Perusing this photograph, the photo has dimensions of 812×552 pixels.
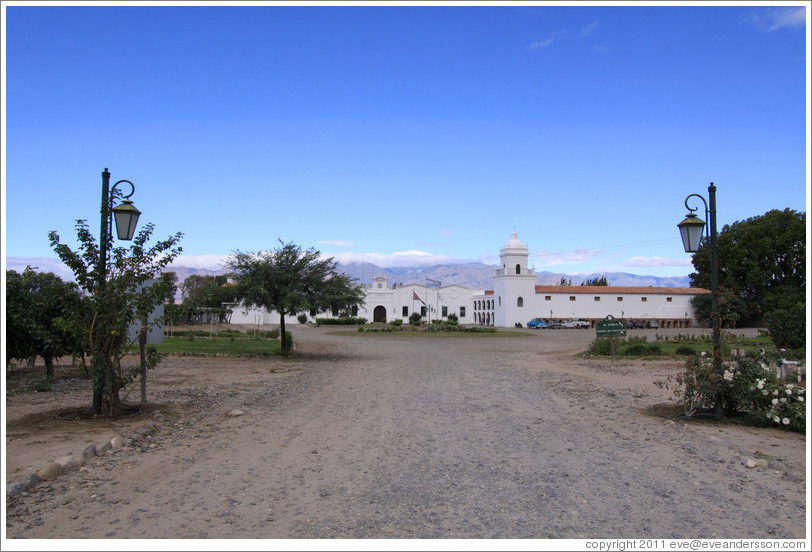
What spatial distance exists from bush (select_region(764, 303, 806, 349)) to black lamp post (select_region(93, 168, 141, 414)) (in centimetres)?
2137

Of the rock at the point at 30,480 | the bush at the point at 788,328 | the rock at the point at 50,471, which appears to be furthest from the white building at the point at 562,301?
the rock at the point at 30,480

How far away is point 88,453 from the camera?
23.1ft

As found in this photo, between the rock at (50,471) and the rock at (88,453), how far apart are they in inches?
16.0

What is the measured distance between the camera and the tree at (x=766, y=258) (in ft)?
197

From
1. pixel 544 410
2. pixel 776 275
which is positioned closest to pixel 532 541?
pixel 544 410

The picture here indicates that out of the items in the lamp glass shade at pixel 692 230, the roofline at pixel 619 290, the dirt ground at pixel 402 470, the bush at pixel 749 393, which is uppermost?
the roofline at pixel 619 290

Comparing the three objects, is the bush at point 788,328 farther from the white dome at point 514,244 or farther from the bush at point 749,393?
the white dome at point 514,244

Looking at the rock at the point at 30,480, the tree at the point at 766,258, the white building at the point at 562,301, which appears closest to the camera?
the rock at the point at 30,480

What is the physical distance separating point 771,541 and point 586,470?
219 cm

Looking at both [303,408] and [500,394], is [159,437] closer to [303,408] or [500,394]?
[303,408]

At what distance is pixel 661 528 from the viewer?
4.83 meters

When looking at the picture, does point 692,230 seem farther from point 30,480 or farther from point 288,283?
point 288,283

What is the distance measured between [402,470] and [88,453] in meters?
3.56

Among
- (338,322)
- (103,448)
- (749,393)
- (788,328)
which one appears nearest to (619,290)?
(338,322)
